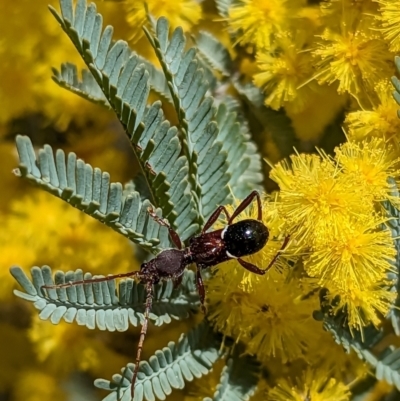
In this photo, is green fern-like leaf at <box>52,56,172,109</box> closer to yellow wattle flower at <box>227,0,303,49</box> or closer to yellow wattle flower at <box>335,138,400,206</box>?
yellow wattle flower at <box>227,0,303,49</box>

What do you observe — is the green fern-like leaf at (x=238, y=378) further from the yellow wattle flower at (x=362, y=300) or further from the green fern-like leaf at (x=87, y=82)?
the green fern-like leaf at (x=87, y=82)

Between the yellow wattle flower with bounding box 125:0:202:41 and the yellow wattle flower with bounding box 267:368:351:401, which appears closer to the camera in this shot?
the yellow wattle flower with bounding box 267:368:351:401

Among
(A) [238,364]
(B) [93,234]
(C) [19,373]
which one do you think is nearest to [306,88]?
(A) [238,364]

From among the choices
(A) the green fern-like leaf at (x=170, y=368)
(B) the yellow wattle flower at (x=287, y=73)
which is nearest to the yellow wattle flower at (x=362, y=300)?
(A) the green fern-like leaf at (x=170, y=368)

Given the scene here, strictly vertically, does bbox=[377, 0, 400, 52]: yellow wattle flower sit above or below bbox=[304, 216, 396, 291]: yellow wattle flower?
above

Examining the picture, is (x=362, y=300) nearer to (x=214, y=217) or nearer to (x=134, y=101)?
(x=214, y=217)

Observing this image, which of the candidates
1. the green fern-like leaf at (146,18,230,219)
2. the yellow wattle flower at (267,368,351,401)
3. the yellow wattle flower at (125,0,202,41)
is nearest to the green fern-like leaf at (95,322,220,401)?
the yellow wattle flower at (267,368,351,401)

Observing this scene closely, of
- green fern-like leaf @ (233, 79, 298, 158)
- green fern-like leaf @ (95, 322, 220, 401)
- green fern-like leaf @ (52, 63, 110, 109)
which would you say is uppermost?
green fern-like leaf @ (52, 63, 110, 109)
